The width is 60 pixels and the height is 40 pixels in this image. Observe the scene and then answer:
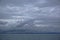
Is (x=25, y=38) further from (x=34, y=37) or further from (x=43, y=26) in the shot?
(x=43, y=26)

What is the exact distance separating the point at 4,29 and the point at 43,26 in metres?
0.80

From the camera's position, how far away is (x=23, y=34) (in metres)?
2.26

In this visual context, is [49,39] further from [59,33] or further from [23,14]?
[23,14]

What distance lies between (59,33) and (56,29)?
10cm

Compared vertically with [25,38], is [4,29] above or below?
above

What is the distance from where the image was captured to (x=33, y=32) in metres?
2.24

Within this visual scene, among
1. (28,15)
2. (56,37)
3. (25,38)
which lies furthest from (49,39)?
(28,15)

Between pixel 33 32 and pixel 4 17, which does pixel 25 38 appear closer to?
pixel 33 32

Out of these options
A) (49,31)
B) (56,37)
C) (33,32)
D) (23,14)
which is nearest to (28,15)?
(23,14)

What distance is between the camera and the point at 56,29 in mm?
2264

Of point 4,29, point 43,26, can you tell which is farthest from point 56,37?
point 4,29

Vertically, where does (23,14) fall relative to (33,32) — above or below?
above

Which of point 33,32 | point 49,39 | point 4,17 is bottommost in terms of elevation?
point 49,39

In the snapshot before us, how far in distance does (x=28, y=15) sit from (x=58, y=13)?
64cm
